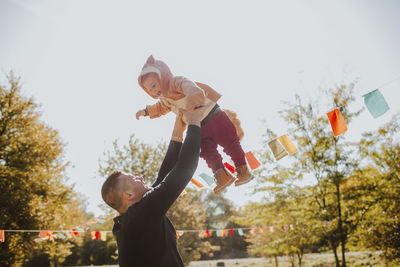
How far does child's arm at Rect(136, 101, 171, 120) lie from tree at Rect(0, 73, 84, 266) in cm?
1395

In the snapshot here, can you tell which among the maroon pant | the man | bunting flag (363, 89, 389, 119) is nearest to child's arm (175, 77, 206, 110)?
the man

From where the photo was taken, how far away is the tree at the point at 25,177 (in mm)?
12750

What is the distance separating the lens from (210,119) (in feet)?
6.95

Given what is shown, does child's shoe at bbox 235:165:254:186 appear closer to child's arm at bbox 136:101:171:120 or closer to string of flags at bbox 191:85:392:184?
child's arm at bbox 136:101:171:120

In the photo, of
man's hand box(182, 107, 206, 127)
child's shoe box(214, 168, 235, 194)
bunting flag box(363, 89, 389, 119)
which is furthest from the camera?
bunting flag box(363, 89, 389, 119)

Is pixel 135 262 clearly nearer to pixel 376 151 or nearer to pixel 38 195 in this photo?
pixel 376 151

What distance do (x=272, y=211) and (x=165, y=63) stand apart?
31.5ft

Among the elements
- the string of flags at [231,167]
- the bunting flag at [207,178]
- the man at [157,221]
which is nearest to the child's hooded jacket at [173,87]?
the man at [157,221]

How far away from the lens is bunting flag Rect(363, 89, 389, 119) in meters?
3.46

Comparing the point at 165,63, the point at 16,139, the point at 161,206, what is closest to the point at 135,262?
the point at 161,206

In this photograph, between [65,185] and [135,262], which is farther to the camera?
[65,185]

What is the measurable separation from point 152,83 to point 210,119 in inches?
23.0

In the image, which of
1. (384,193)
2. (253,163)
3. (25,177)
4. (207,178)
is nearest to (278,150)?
(253,163)

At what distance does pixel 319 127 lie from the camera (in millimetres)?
9742
